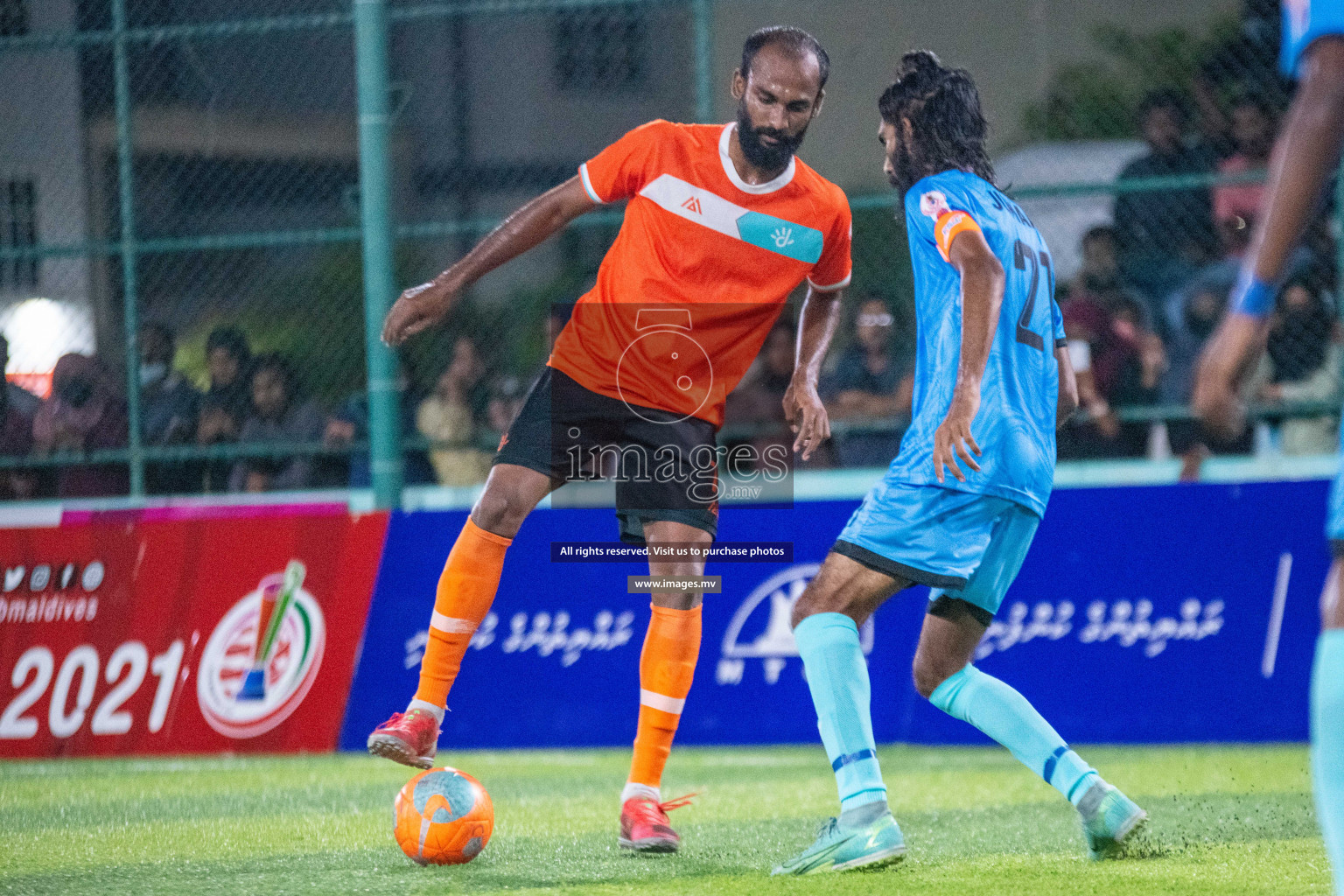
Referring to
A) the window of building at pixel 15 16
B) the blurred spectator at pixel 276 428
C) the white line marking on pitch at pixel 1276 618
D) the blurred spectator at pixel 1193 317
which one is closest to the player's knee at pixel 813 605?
the white line marking on pitch at pixel 1276 618

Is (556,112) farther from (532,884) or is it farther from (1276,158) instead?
(1276,158)

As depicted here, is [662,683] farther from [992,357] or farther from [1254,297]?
[1254,297]

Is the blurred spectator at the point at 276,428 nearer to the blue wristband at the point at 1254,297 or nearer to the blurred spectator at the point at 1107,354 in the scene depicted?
the blurred spectator at the point at 1107,354

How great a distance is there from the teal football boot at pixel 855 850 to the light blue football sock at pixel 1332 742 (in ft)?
4.94

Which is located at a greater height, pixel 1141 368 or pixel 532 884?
pixel 1141 368

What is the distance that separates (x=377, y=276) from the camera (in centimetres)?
780

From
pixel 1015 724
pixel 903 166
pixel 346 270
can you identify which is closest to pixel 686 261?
pixel 903 166

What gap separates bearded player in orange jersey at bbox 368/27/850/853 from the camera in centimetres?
449

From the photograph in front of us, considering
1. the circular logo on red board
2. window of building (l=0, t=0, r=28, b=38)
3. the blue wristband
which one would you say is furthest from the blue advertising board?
the blue wristband

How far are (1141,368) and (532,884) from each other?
5.37 meters

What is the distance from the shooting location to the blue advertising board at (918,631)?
22.4 ft

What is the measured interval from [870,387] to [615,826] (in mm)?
4022

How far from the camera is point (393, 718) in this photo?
14.5 ft

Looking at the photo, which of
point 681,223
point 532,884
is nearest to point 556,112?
point 681,223
